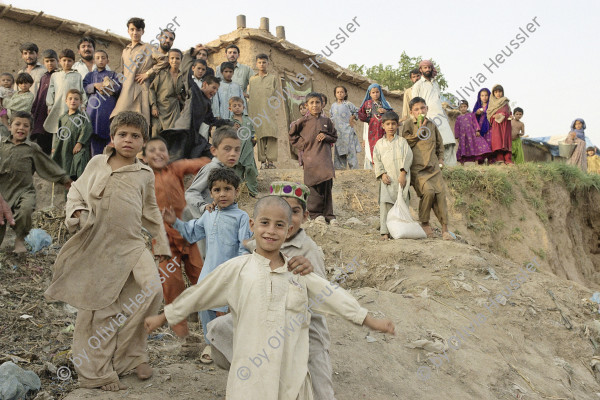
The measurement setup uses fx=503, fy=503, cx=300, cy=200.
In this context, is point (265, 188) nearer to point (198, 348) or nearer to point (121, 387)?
point (198, 348)

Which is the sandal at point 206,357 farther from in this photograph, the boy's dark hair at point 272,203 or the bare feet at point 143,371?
the boy's dark hair at point 272,203

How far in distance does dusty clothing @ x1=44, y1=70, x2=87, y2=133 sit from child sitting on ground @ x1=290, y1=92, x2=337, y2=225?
294 centimetres

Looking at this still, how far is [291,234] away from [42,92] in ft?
18.0

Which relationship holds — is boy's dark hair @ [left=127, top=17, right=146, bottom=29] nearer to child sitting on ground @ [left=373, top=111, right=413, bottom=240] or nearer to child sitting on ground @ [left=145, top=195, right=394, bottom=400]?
child sitting on ground @ [left=373, top=111, right=413, bottom=240]

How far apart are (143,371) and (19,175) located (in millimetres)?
3010

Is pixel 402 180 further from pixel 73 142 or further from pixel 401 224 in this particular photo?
pixel 73 142

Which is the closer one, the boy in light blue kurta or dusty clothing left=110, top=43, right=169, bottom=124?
the boy in light blue kurta

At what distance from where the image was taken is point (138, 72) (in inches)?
256

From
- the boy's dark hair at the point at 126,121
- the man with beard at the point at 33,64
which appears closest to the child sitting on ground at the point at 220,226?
the boy's dark hair at the point at 126,121

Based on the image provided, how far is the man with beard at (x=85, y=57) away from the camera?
271 inches

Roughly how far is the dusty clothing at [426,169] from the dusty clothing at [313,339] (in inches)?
156

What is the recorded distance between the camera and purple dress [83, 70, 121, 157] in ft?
20.8

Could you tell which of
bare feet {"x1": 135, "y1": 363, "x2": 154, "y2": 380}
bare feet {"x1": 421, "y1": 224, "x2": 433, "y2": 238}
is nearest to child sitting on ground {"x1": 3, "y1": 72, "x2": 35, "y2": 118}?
bare feet {"x1": 135, "y1": 363, "x2": 154, "y2": 380}

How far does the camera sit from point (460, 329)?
4289mm
